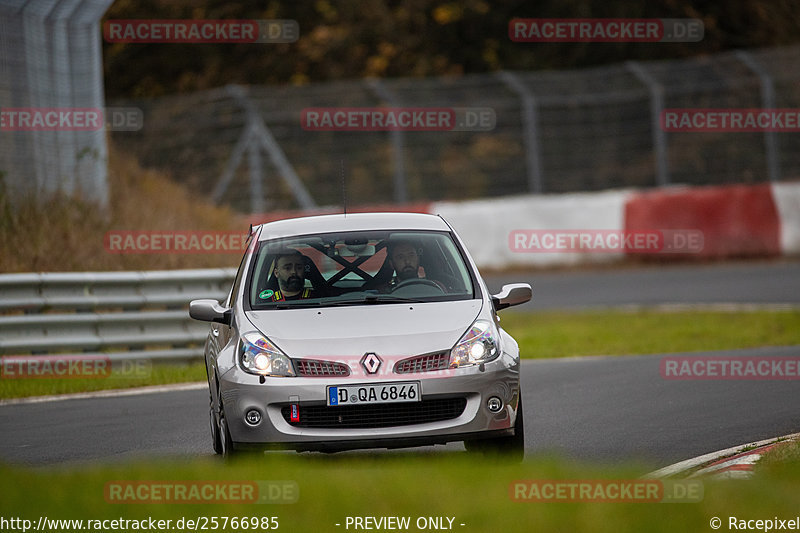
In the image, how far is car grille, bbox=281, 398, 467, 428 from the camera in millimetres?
7637

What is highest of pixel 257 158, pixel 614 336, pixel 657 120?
pixel 657 120

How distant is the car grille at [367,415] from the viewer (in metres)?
Result: 7.64

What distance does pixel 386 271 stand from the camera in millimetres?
8859

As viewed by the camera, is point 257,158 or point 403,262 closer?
point 403,262

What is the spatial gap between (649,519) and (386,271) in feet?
11.4

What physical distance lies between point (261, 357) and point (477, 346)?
1174 mm

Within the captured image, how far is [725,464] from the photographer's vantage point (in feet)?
25.4

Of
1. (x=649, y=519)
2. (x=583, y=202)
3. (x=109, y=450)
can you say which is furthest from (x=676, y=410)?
(x=583, y=202)

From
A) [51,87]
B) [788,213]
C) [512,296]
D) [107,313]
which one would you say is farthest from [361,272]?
[788,213]

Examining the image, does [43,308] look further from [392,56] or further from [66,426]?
[392,56]

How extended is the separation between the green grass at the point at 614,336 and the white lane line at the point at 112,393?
16 centimetres

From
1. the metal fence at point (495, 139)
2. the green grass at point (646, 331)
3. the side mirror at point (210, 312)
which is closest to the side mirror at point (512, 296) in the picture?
the side mirror at point (210, 312)

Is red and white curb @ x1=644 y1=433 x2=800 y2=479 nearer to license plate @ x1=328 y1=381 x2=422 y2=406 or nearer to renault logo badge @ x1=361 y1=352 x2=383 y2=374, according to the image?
license plate @ x1=328 y1=381 x2=422 y2=406

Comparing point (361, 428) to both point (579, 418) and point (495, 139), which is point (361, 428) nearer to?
point (579, 418)
